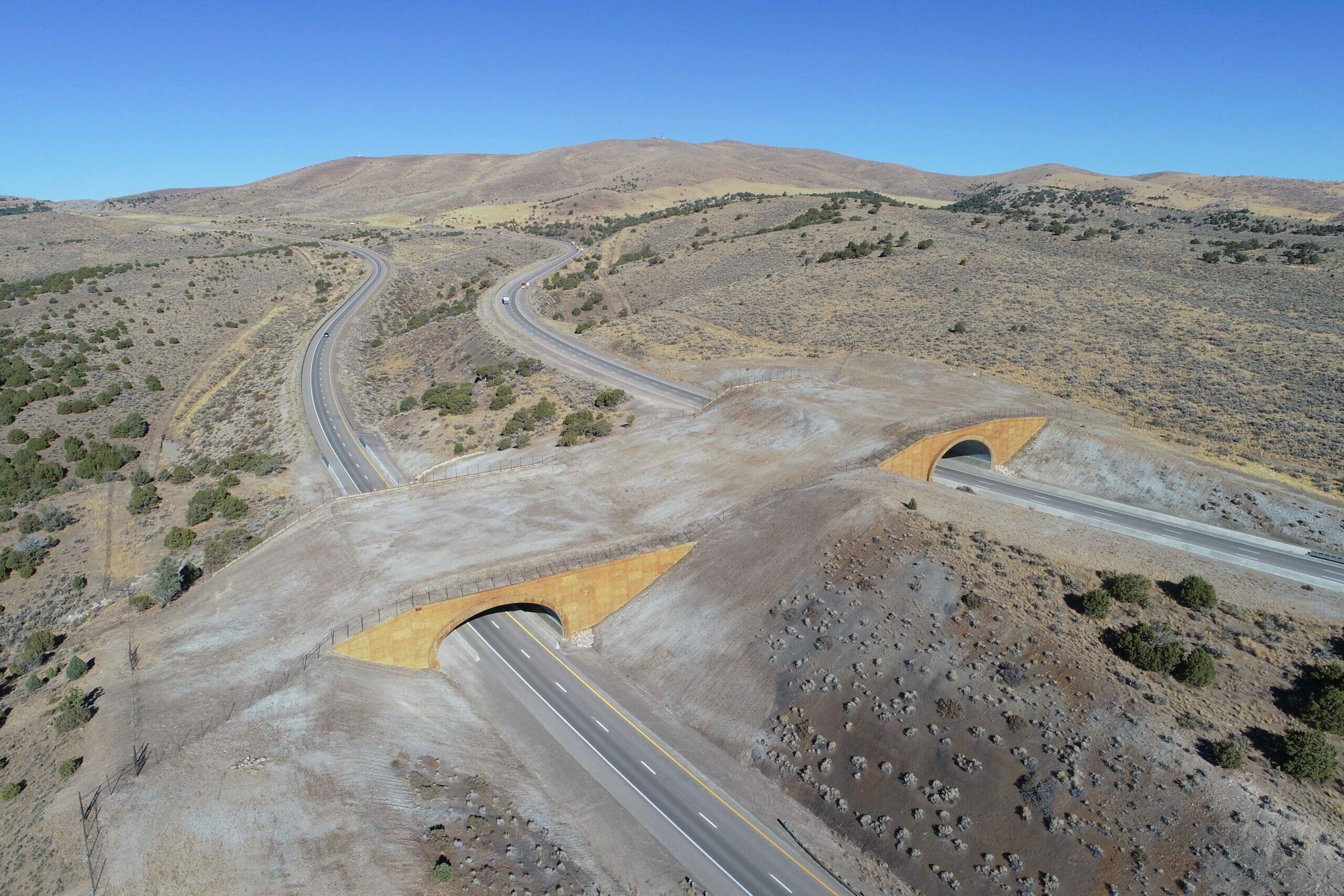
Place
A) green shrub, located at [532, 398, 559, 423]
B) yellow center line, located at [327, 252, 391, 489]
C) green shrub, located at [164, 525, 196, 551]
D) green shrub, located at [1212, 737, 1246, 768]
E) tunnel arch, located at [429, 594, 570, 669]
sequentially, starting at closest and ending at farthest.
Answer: green shrub, located at [1212, 737, 1246, 768], tunnel arch, located at [429, 594, 570, 669], green shrub, located at [164, 525, 196, 551], yellow center line, located at [327, 252, 391, 489], green shrub, located at [532, 398, 559, 423]

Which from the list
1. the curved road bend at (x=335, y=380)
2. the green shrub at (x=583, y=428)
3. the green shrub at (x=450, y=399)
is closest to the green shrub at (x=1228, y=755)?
the green shrub at (x=583, y=428)

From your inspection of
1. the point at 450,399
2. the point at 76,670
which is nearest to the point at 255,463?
the point at 450,399

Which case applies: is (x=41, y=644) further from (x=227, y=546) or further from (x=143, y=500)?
(x=143, y=500)

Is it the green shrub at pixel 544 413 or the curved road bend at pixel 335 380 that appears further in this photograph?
the green shrub at pixel 544 413

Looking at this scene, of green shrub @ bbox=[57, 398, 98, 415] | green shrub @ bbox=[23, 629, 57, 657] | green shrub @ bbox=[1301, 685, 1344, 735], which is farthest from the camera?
green shrub @ bbox=[57, 398, 98, 415]

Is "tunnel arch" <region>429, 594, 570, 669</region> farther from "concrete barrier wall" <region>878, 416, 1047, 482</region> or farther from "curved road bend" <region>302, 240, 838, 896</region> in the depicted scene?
"concrete barrier wall" <region>878, 416, 1047, 482</region>

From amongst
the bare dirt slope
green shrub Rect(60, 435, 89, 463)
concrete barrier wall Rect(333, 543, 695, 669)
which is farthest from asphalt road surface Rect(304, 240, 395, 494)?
concrete barrier wall Rect(333, 543, 695, 669)

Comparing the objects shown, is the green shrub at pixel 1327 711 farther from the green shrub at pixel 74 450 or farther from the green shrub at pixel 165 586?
the green shrub at pixel 74 450
